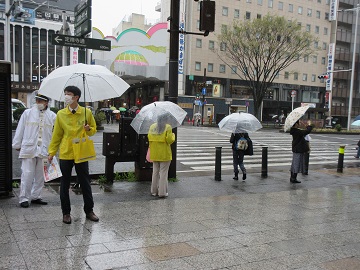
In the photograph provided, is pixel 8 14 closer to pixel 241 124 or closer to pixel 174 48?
pixel 174 48

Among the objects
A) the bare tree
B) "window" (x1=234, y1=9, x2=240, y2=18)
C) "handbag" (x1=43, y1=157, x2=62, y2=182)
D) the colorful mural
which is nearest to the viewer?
"handbag" (x1=43, y1=157, x2=62, y2=182)

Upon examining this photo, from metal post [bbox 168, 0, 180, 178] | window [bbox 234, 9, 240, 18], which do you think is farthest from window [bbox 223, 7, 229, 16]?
metal post [bbox 168, 0, 180, 178]

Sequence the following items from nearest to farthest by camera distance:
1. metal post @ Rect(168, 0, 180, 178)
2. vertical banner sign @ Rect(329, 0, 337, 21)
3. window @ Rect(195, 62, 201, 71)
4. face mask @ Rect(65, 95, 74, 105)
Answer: face mask @ Rect(65, 95, 74, 105) → metal post @ Rect(168, 0, 180, 178) → window @ Rect(195, 62, 201, 71) → vertical banner sign @ Rect(329, 0, 337, 21)

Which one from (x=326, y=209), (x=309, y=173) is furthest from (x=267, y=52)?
(x=326, y=209)

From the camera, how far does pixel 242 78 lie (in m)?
52.7

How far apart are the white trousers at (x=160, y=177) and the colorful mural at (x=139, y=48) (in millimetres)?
42672

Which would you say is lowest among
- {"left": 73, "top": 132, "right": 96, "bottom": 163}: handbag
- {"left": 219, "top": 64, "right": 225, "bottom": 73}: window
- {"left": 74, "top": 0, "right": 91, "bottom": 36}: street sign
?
{"left": 73, "top": 132, "right": 96, "bottom": 163}: handbag

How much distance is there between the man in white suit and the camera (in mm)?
6105

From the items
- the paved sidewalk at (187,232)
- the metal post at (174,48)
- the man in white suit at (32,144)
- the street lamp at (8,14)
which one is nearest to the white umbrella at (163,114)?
the metal post at (174,48)

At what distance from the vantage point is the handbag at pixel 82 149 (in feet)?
17.2

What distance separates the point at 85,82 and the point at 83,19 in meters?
4.55

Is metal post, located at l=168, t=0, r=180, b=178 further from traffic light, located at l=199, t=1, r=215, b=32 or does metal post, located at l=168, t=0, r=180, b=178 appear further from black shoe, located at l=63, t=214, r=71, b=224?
black shoe, located at l=63, t=214, r=71, b=224

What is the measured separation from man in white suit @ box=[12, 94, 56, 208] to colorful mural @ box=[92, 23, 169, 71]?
43342 millimetres

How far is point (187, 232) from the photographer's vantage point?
5.20 metres
